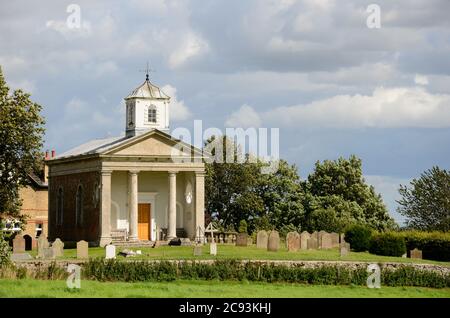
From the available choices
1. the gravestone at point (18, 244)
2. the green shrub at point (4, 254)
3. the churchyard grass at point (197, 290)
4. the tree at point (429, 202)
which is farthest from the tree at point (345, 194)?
the green shrub at point (4, 254)

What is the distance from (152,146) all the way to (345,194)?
2645 centimetres

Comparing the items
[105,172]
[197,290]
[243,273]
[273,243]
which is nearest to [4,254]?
[197,290]

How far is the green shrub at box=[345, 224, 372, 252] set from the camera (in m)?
67.7

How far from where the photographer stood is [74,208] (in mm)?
74438

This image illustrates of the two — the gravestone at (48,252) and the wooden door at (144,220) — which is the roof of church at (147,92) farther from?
the gravestone at (48,252)

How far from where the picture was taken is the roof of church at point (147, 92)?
73125 millimetres

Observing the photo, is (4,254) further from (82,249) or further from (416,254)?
(416,254)

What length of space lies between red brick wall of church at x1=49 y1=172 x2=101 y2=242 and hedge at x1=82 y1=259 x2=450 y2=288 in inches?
745

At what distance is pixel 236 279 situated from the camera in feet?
168
